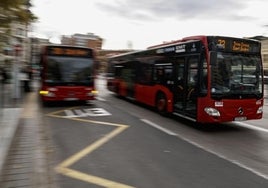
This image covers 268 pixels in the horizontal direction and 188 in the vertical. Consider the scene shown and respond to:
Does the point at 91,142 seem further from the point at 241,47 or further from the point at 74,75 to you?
the point at 74,75

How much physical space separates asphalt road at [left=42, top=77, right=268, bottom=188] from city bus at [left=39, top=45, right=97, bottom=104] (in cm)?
339

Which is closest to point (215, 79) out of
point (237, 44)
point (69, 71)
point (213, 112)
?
point (213, 112)

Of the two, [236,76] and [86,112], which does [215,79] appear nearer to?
[236,76]

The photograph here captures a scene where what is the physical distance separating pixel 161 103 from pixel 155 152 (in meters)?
6.21

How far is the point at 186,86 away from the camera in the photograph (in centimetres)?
1210

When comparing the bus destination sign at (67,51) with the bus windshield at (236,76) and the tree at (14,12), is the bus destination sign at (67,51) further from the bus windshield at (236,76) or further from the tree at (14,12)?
the tree at (14,12)

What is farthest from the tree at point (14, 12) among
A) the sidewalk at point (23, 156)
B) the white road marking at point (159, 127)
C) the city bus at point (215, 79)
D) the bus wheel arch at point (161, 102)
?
the bus wheel arch at point (161, 102)

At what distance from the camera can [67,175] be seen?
6289 mm

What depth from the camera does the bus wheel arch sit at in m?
14.0

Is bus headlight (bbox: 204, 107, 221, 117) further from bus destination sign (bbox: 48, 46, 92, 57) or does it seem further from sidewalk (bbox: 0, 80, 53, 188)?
bus destination sign (bbox: 48, 46, 92, 57)

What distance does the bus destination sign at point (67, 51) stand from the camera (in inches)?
667

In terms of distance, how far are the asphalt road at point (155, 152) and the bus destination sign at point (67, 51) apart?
4.40 meters

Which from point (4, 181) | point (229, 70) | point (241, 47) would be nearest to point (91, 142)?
point (4, 181)

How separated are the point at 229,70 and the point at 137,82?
7.37 meters
